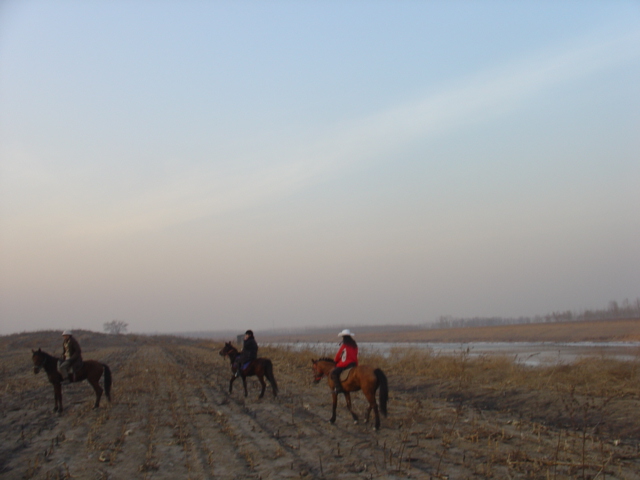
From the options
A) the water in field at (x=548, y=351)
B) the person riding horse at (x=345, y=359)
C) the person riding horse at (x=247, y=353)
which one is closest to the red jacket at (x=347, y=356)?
the person riding horse at (x=345, y=359)

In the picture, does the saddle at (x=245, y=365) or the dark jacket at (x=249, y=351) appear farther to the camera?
the dark jacket at (x=249, y=351)

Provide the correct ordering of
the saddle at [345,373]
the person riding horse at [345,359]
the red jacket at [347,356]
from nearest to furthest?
the saddle at [345,373], the person riding horse at [345,359], the red jacket at [347,356]

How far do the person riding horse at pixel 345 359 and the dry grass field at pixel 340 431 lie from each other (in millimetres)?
885

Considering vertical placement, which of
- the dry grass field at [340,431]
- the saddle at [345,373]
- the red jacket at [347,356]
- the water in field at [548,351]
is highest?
the red jacket at [347,356]

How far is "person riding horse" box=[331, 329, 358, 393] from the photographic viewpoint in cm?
1050

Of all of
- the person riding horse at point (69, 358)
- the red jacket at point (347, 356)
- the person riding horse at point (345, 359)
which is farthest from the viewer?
the person riding horse at point (69, 358)

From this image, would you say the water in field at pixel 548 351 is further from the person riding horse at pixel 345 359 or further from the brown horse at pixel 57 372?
the brown horse at pixel 57 372

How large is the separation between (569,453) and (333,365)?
558cm

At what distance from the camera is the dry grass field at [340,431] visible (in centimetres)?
689

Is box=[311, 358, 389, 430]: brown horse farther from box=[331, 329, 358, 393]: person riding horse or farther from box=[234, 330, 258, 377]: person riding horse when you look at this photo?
box=[234, 330, 258, 377]: person riding horse

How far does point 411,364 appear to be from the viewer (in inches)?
793

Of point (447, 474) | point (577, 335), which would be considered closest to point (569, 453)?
point (447, 474)

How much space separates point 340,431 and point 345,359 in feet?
5.57

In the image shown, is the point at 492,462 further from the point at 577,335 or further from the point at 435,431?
the point at 577,335
